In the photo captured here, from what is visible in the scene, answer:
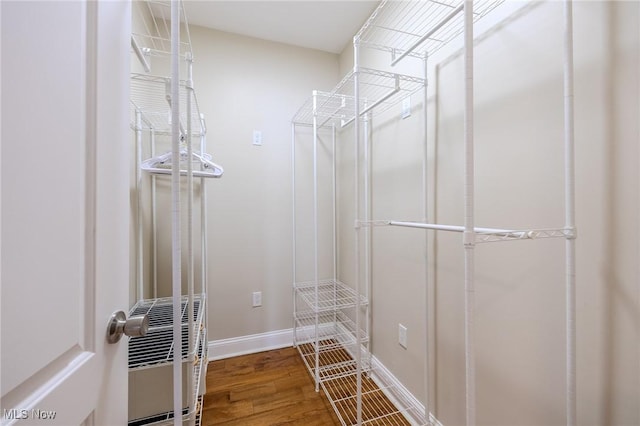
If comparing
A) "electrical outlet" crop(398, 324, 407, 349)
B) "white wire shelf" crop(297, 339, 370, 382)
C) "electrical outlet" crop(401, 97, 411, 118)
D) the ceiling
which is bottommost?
"white wire shelf" crop(297, 339, 370, 382)

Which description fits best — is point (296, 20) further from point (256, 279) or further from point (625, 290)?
point (625, 290)

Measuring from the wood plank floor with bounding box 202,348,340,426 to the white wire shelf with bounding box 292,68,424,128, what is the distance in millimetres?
1780

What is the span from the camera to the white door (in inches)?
13.8

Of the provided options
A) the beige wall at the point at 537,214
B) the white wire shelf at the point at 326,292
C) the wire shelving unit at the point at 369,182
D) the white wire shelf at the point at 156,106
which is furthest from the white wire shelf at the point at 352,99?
the white wire shelf at the point at 326,292

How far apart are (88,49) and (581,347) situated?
1.48m

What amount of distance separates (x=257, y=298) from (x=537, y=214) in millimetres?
1948

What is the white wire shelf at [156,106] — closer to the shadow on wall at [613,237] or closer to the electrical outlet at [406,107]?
the electrical outlet at [406,107]

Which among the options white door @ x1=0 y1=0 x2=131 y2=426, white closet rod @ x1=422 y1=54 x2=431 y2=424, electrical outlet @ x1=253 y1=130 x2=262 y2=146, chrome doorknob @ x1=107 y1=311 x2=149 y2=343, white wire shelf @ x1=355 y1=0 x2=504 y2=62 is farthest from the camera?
electrical outlet @ x1=253 y1=130 x2=262 y2=146

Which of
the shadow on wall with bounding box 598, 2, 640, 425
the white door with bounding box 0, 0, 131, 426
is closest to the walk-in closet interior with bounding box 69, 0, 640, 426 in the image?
the shadow on wall with bounding box 598, 2, 640, 425

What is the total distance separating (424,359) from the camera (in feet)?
4.58

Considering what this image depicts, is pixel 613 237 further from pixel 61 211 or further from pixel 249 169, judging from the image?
pixel 249 169

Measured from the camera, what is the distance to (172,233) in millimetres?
801

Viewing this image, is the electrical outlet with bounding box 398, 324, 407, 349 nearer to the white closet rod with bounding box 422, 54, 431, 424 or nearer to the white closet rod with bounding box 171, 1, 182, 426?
the white closet rod with bounding box 422, 54, 431, 424

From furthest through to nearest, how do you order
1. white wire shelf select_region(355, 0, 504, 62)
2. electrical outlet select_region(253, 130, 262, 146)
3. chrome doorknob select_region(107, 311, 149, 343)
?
electrical outlet select_region(253, 130, 262, 146) < white wire shelf select_region(355, 0, 504, 62) < chrome doorknob select_region(107, 311, 149, 343)
